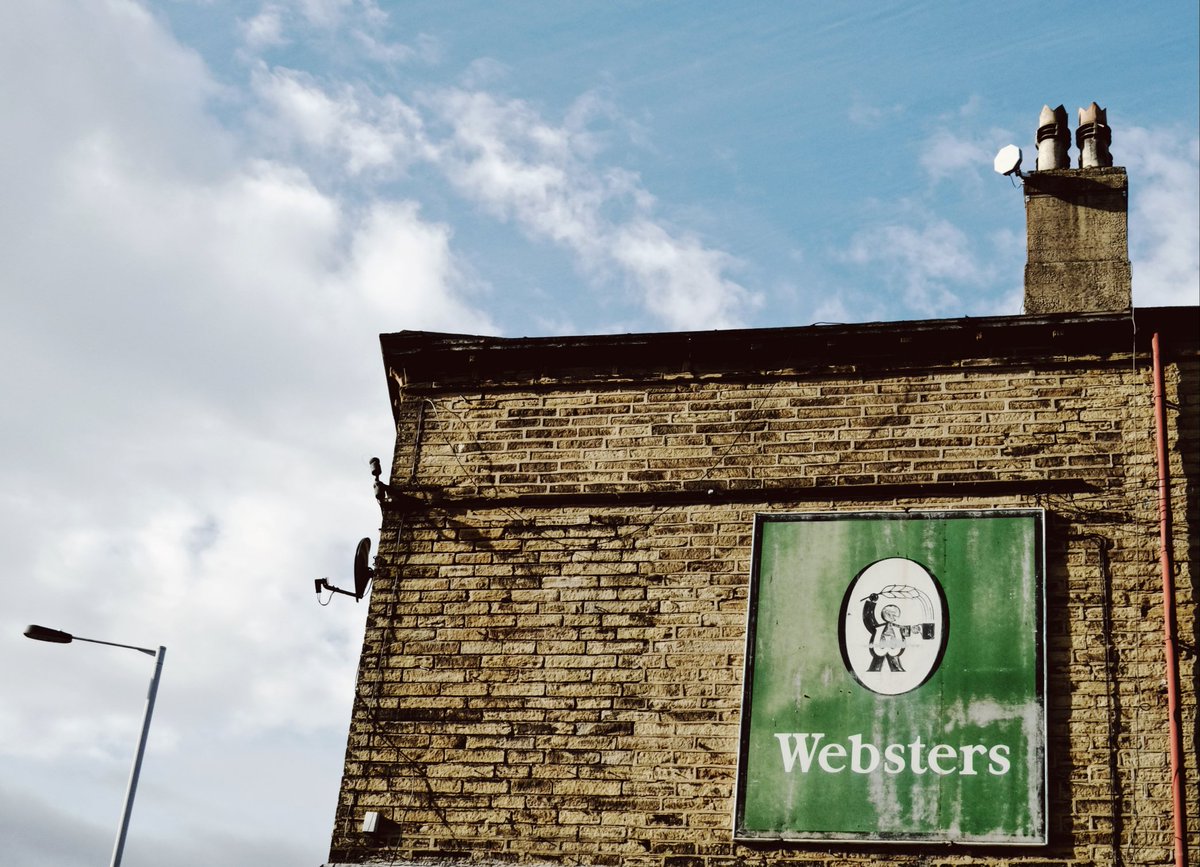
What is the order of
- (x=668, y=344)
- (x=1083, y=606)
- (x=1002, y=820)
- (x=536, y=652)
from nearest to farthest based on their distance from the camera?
(x=1002, y=820) → (x=1083, y=606) → (x=536, y=652) → (x=668, y=344)

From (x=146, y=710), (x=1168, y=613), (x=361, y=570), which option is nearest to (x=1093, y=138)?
(x=1168, y=613)

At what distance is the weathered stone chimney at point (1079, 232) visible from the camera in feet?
42.7

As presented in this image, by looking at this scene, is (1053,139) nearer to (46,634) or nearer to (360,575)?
(360,575)

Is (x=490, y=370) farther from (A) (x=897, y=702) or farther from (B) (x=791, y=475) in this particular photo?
(A) (x=897, y=702)

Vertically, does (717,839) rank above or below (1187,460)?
below

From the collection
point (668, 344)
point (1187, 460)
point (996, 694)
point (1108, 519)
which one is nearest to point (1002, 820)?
point (996, 694)

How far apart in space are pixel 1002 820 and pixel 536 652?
3.94m

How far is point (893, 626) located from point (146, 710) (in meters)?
Answer: 8.92

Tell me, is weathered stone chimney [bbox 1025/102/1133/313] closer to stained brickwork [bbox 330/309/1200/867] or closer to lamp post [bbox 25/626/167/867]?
stained brickwork [bbox 330/309/1200/867]

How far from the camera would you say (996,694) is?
34.9 feet

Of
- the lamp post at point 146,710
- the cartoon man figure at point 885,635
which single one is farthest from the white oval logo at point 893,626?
the lamp post at point 146,710

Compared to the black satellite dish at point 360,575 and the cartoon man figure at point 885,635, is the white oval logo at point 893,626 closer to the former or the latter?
the cartoon man figure at point 885,635

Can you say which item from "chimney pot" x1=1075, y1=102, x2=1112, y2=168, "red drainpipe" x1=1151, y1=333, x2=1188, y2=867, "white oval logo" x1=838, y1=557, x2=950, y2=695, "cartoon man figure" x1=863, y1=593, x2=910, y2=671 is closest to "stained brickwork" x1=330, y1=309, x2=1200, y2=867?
"red drainpipe" x1=1151, y1=333, x2=1188, y2=867

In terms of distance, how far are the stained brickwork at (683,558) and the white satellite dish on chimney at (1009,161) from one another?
2.58 m
